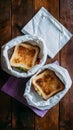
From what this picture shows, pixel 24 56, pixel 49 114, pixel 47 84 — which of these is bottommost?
pixel 49 114

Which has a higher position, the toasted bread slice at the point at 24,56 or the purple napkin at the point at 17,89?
the toasted bread slice at the point at 24,56

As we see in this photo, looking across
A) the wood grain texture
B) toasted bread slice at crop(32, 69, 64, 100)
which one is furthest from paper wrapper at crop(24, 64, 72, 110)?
the wood grain texture

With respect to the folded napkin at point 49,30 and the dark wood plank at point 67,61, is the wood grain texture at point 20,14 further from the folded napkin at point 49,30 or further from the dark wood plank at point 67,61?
the dark wood plank at point 67,61

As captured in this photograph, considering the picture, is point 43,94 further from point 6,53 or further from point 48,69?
point 6,53

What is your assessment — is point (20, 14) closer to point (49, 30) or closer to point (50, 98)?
point (49, 30)

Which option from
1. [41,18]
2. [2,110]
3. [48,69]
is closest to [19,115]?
[2,110]

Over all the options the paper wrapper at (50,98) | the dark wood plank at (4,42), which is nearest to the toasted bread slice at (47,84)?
the paper wrapper at (50,98)

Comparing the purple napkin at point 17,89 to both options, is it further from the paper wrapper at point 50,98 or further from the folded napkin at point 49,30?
the folded napkin at point 49,30

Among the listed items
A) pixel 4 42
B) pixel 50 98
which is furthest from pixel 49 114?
pixel 4 42
